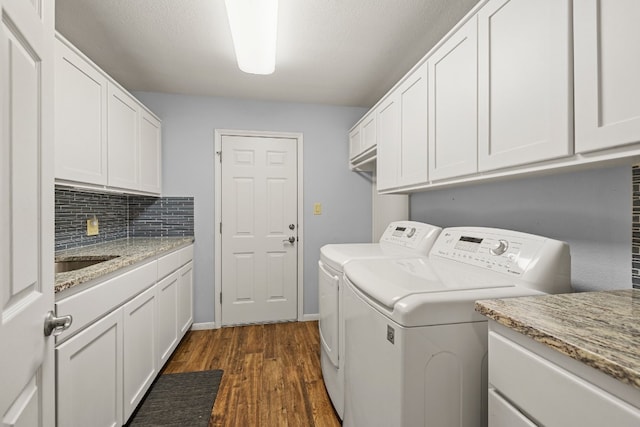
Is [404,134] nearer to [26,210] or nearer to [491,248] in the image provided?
[491,248]

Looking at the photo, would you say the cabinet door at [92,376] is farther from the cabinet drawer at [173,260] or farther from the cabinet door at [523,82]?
the cabinet door at [523,82]

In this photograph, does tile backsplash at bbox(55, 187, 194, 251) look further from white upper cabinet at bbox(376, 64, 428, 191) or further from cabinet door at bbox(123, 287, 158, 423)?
white upper cabinet at bbox(376, 64, 428, 191)

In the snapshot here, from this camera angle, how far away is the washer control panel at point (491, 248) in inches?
45.0

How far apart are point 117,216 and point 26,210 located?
2414 millimetres

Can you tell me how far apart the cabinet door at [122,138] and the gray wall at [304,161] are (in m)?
0.63

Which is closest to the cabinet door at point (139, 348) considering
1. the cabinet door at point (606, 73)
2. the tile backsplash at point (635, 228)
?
the cabinet door at point (606, 73)

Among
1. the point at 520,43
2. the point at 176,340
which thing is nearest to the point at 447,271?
the point at 520,43

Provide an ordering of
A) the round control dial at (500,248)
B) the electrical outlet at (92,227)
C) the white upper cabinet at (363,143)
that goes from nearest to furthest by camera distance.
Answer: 1. the round control dial at (500,248)
2. the electrical outlet at (92,227)
3. the white upper cabinet at (363,143)

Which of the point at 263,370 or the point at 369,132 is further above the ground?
the point at 369,132

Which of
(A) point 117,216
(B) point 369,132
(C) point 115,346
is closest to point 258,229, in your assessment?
(A) point 117,216

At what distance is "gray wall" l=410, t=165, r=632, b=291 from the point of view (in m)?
1.07

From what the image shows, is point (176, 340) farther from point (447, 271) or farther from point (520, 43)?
point (520, 43)

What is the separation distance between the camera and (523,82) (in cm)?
106

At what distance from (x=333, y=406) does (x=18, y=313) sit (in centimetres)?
170
